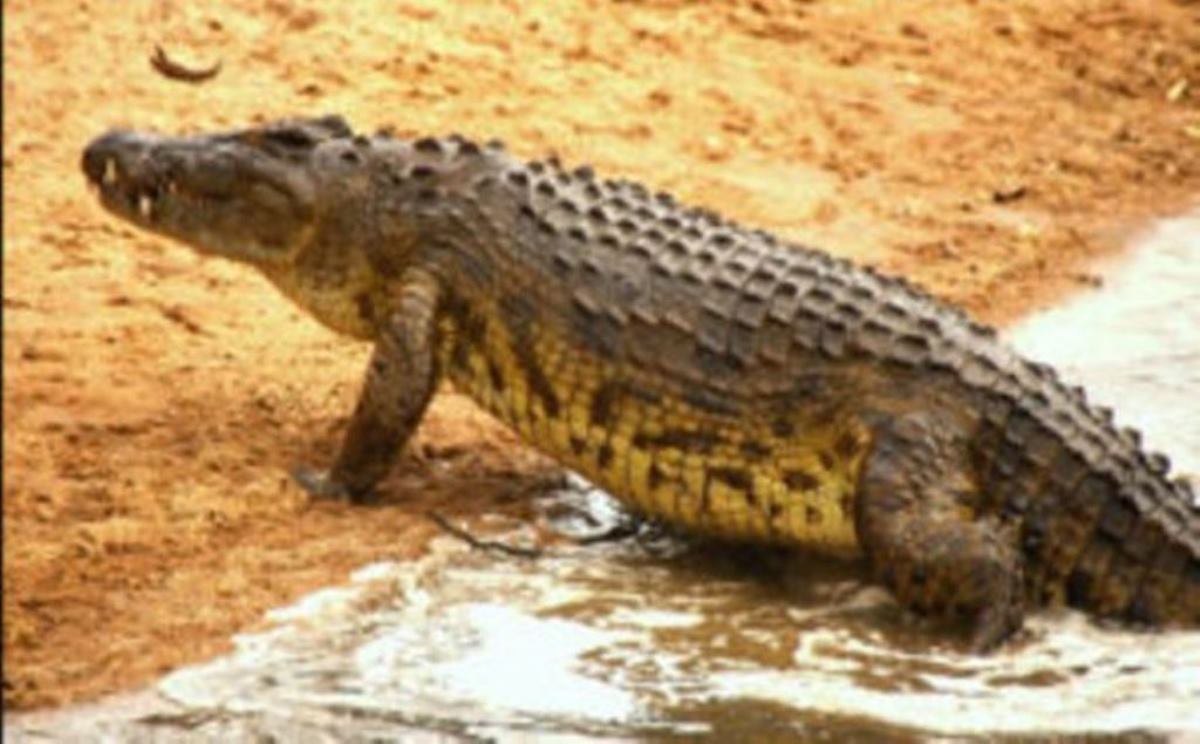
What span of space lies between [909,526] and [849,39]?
670cm

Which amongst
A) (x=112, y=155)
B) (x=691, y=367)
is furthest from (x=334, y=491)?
(x=112, y=155)

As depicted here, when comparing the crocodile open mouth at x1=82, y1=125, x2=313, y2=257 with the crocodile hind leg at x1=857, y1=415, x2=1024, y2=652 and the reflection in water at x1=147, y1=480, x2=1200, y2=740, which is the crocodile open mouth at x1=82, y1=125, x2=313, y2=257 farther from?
the crocodile hind leg at x1=857, y1=415, x2=1024, y2=652

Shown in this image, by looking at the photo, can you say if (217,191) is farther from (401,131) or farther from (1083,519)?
(401,131)

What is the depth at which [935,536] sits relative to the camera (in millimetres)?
5336

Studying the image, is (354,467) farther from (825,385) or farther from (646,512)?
(825,385)

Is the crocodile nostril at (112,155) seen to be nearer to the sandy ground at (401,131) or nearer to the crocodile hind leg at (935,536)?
the sandy ground at (401,131)

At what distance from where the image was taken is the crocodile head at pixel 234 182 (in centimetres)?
643

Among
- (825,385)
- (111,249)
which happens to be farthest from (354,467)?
(111,249)

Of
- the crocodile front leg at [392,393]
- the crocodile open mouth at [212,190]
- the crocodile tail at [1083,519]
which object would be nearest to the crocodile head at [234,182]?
the crocodile open mouth at [212,190]

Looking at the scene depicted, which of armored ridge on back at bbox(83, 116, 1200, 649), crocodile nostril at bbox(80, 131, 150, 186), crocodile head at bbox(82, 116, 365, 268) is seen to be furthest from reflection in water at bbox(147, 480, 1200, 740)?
crocodile nostril at bbox(80, 131, 150, 186)

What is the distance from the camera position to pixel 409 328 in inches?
237

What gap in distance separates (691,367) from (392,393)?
819 mm

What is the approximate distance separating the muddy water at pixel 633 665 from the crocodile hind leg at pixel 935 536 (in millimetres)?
102

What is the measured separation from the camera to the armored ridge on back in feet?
18.0
